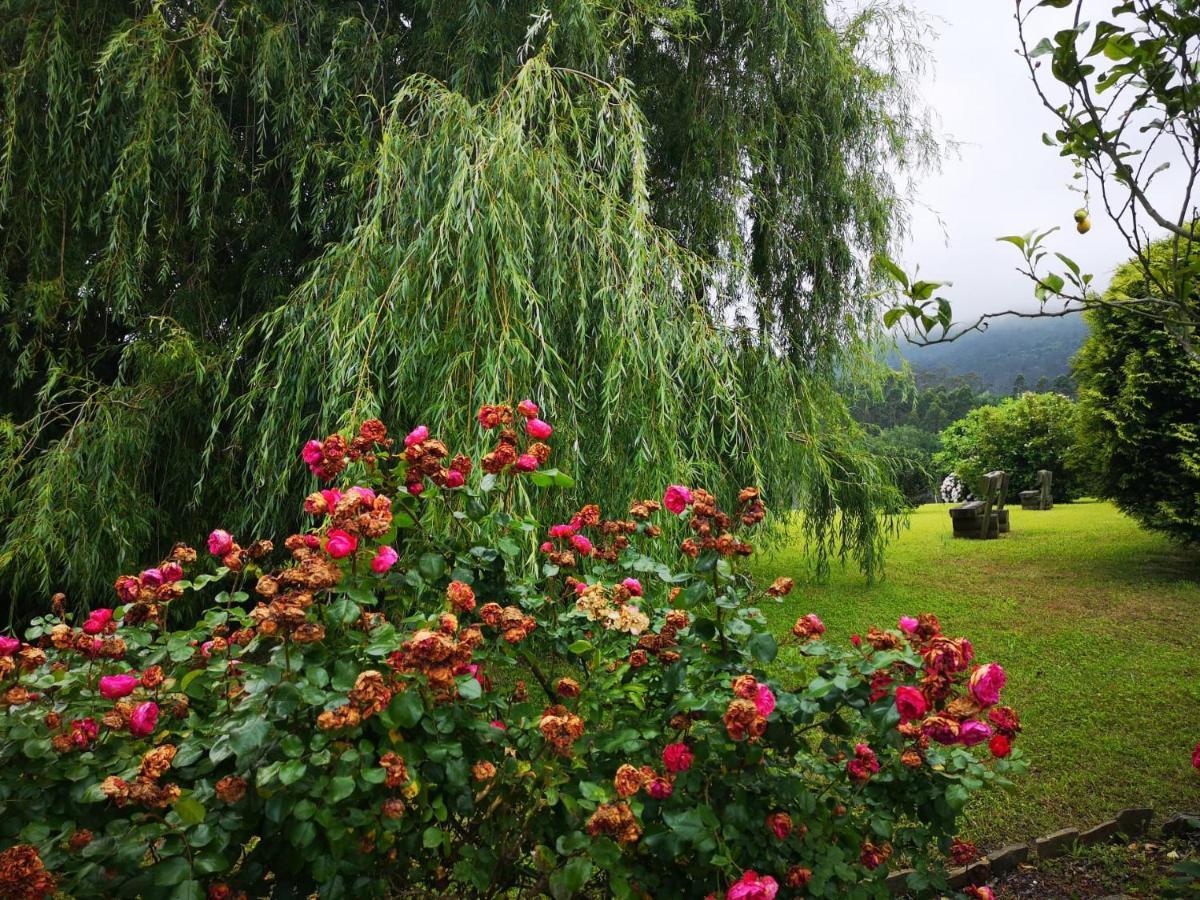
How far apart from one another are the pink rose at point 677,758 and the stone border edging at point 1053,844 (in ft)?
3.75

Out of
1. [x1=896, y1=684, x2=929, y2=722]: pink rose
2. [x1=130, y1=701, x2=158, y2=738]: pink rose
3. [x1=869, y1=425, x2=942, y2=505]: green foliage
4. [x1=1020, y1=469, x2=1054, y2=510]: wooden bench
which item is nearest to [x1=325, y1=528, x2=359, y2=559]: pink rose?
[x1=130, y1=701, x2=158, y2=738]: pink rose

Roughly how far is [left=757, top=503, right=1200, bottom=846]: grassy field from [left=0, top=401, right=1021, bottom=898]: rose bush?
1.49m

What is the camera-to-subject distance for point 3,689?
4.08ft

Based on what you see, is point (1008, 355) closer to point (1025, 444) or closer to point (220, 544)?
point (1025, 444)

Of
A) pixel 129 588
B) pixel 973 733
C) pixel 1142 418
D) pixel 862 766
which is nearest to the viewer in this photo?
pixel 973 733

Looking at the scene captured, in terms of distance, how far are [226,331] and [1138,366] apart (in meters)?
6.48

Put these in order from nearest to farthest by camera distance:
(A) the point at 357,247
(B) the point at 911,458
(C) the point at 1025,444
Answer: (A) the point at 357,247
(B) the point at 911,458
(C) the point at 1025,444

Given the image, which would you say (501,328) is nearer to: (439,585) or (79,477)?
(439,585)

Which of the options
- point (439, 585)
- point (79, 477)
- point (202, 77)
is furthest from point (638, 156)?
point (79, 477)

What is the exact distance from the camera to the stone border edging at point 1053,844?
204 cm

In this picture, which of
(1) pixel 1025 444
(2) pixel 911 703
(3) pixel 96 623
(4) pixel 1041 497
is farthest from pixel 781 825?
(1) pixel 1025 444

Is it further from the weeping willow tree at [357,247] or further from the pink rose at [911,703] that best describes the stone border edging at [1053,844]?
the weeping willow tree at [357,247]

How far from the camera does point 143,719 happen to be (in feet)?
3.68

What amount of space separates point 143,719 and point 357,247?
7.76ft
